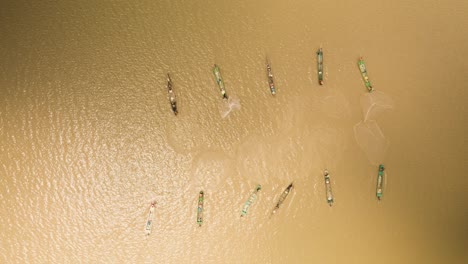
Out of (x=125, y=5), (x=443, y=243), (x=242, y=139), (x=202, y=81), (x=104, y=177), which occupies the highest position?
(x=125, y=5)

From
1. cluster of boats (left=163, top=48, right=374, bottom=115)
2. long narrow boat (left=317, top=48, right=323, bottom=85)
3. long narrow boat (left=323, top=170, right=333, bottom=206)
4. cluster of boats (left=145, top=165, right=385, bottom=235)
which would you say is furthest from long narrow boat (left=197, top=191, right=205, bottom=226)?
long narrow boat (left=317, top=48, right=323, bottom=85)

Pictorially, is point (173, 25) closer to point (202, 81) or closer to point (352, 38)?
point (202, 81)

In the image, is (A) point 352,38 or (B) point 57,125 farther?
(A) point 352,38

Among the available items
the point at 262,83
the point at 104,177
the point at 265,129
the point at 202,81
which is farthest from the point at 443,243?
the point at 104,177

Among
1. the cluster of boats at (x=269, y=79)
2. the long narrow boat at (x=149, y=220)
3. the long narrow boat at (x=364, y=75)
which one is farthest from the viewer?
the long narrow boat at (x=364, y=75)

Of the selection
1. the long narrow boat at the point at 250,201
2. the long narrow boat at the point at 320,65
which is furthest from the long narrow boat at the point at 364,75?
the long narrow boat at the point at 250,201

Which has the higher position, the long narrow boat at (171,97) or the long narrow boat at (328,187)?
the long narrow boat at (171,97)

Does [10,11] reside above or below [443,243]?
above

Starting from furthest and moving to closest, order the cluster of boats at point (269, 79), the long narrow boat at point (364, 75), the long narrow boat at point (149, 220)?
the long narrow boat at point (364, 75), the cluster of boats at point (269, 79), the long narrow boat at point (149, 220)

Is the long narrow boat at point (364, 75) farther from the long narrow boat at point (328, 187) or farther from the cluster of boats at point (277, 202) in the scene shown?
the long narrow boat at point (328, 187)
